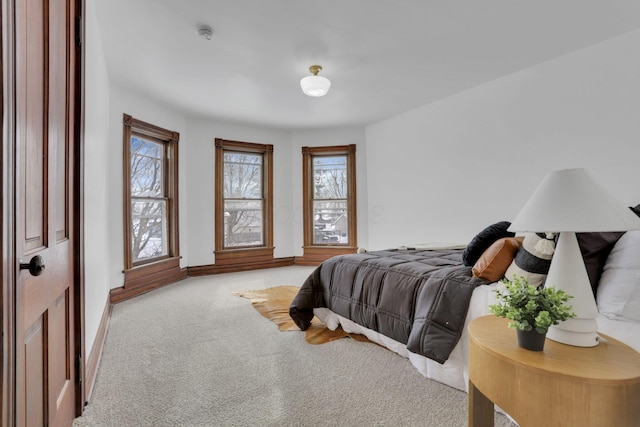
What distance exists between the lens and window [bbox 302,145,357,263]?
5.57m

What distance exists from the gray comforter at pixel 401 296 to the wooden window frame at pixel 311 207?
2560 mm

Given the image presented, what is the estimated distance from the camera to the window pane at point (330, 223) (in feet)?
18.4

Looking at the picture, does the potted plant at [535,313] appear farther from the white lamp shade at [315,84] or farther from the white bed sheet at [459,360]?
the white lamp shade at [315,84]

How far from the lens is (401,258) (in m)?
2.61

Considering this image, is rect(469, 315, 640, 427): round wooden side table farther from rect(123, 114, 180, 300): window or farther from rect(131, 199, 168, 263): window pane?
rect(131, 199, 168, 263): window pane

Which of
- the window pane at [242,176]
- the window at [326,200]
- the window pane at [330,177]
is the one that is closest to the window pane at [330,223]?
the window at [326,200]

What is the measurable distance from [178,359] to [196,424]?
2.57ft

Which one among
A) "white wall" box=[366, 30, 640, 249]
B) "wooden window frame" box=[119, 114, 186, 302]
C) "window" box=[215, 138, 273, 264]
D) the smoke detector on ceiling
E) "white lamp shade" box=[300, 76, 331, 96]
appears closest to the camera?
the smoke detector on ceiling

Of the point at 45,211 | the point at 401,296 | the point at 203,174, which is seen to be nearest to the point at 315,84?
the point at 401,296

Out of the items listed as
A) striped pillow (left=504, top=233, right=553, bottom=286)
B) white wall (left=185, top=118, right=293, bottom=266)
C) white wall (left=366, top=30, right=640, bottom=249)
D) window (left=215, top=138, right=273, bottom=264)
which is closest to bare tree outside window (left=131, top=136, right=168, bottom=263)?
white wall (left=185, top=118, right=293, bottom=266)

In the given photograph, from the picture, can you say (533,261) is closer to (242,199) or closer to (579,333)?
(579,333)

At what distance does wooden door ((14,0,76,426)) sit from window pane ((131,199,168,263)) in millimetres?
2749

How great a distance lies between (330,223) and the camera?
5.66m

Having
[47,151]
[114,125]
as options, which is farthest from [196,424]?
[114,125]
